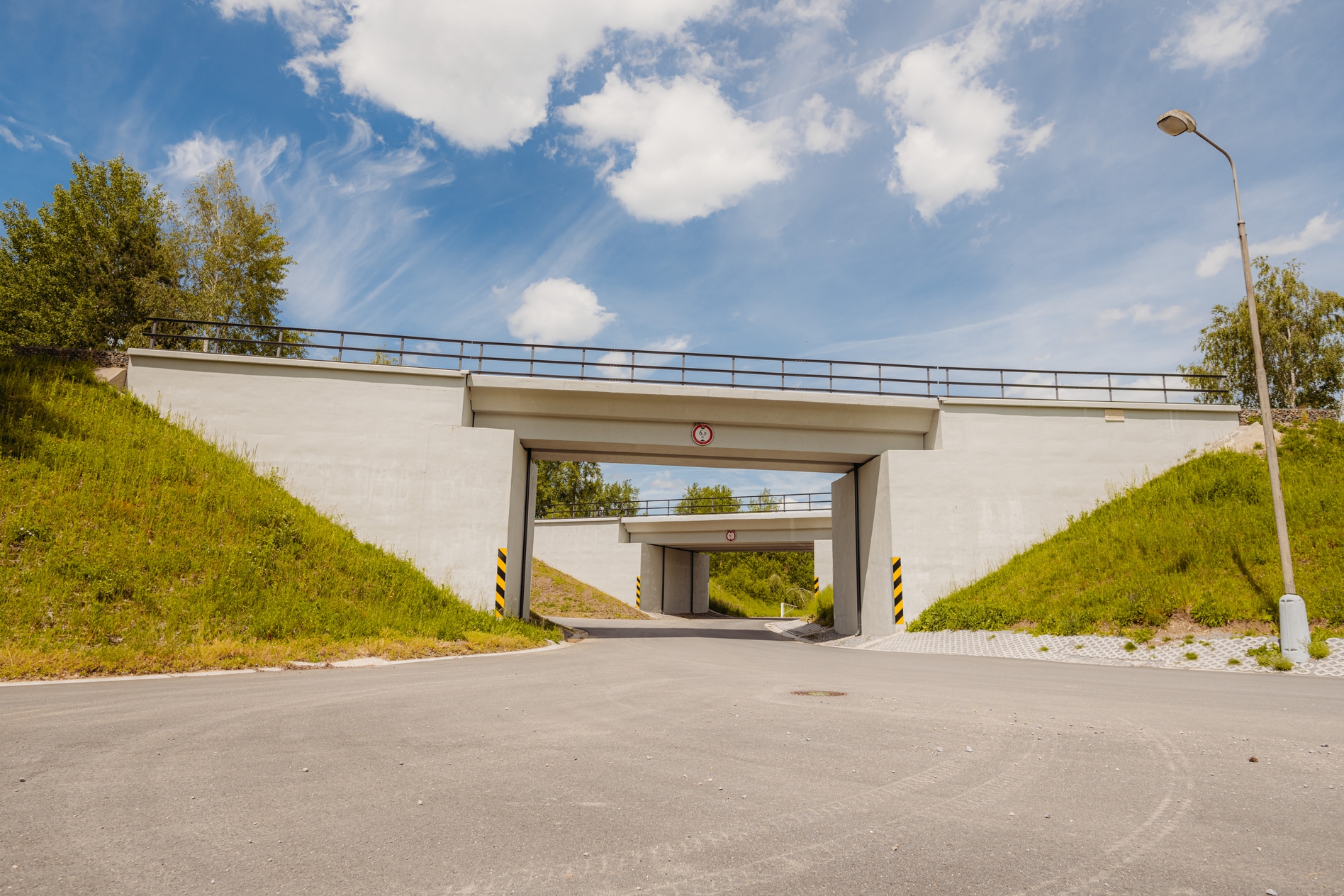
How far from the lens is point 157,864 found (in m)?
3.19

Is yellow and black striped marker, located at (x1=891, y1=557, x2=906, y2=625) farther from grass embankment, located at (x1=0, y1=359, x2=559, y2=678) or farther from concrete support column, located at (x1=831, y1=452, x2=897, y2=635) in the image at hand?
grass embankment, located at (x1=0, y1=359, x2=559, y2=678)

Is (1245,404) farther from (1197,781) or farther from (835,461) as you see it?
(1197,781)

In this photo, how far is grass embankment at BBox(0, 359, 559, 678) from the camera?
38.3 feet

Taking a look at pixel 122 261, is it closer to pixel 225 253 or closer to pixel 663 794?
pixel 225 253

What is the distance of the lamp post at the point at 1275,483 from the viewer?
40.6 ft

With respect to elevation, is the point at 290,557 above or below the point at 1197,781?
above

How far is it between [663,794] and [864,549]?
20.9 metres

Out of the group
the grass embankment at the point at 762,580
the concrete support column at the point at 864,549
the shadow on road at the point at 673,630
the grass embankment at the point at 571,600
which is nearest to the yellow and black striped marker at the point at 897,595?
the concrete support column at the point at 864,549

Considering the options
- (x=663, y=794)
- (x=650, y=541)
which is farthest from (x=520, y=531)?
(x=650, y=541)

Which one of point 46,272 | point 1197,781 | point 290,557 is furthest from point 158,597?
point 46,272

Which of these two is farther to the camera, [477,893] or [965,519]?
[965,519]

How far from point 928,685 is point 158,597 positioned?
12979mm

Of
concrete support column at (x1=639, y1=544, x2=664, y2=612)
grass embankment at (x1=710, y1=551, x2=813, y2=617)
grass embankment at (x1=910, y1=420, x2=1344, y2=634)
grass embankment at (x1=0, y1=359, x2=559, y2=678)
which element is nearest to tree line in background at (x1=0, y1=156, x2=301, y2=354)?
grass embankment at (x1=0, y1=359, x2=559, y2=678)

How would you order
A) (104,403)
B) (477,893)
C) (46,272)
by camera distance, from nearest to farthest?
1. (477,893)
2. (104,403)
3. (46,272)
